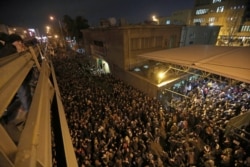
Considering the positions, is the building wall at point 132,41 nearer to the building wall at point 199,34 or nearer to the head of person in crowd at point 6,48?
the building wall at point 199,34

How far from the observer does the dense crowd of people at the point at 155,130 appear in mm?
6691

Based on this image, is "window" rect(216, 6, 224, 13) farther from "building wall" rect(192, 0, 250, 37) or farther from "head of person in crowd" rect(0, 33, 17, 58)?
"head of person in crowd" rect(0, 33, 17, 58)

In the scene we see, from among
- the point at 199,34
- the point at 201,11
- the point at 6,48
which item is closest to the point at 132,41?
the point at 6,48

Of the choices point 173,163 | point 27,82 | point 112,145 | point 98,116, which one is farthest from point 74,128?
point 173,163

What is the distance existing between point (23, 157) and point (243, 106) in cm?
1208

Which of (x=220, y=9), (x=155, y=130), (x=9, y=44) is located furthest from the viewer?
(x=220, y=9)

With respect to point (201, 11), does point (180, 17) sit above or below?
below

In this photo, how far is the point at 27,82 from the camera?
5297 millimetres

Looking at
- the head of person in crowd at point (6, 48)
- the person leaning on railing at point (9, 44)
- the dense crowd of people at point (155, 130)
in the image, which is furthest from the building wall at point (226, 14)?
the head of person in crowd at point (6, 48)

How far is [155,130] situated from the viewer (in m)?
8.16

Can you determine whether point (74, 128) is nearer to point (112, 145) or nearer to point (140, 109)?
point (112, 145)

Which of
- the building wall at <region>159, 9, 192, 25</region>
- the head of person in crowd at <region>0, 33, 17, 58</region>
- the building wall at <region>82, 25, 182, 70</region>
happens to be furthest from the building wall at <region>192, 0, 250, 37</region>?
the head of person in crowd at <region>0, 33, 17, 58</region>

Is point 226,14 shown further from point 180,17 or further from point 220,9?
point 180,17

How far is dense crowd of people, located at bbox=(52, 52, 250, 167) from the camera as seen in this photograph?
22.0 ft
